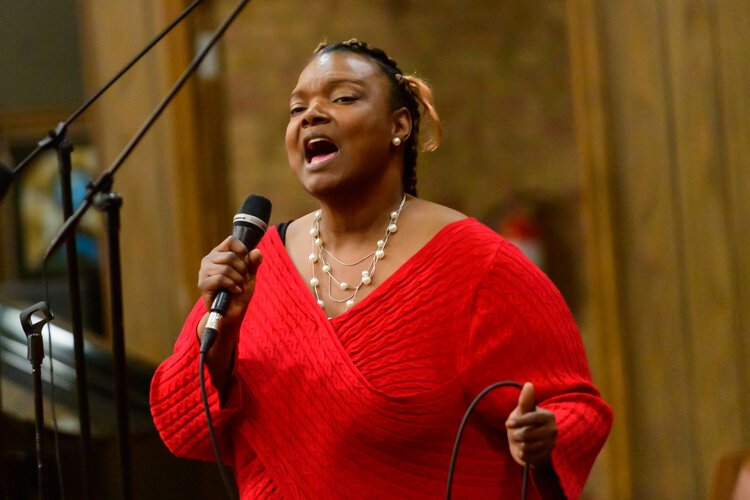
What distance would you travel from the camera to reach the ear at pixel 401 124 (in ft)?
5.25

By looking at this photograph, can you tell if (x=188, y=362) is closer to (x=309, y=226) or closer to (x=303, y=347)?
(x=303, y=347)

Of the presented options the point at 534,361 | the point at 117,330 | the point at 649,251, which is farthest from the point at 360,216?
the point at 649,251

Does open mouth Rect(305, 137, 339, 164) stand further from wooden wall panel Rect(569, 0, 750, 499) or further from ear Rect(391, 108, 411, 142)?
wooden wall panel Rect(569, 0, 750, 499)

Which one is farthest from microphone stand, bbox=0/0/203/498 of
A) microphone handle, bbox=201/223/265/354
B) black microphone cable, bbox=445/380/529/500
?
black microphone cable, bbox=445/380/529/500

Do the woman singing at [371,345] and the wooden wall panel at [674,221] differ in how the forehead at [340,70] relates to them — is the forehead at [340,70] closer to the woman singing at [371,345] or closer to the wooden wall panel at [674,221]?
the woman singing at [371,345]

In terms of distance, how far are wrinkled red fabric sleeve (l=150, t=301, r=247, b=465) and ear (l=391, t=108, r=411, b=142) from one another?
37 centimetres

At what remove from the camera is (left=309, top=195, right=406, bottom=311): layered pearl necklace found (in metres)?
1.55

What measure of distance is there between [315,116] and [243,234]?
0.68ft

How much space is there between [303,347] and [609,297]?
2193mm

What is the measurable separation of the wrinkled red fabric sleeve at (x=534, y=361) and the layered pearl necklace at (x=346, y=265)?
160 mm

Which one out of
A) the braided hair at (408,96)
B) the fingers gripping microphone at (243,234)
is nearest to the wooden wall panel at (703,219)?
the braided hair at (408,96)

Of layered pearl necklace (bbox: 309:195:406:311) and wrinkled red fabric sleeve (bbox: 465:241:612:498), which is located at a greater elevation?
layered pearl necklace (bbox: 309:195:406:311)

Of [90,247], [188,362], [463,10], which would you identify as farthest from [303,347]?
[90,247]

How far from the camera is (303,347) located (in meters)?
1.51
